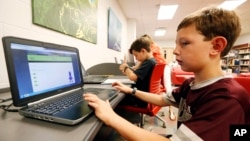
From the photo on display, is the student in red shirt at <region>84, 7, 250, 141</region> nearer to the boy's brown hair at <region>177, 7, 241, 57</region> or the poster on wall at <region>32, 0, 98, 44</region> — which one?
the boy's brown hair at <region>177, 7, 241, 57</region>

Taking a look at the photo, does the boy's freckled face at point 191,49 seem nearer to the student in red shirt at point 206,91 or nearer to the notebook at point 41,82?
the student in red shirt at point 206,91

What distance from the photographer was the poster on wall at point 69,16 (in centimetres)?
121

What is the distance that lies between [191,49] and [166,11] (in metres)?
4.54

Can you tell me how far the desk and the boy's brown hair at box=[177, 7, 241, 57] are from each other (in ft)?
1.75

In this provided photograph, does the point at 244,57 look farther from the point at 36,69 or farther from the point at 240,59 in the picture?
the point at 36,69

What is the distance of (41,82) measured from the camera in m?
0.70

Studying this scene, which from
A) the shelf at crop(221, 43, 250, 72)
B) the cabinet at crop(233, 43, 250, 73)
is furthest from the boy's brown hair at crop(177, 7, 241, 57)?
the cabinet at crop(233, 43, 250, 73)

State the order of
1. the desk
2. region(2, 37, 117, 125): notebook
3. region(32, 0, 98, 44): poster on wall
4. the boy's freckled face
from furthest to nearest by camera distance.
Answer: region(32, 0, 98, 44): poster on wall, the boy's freckled face, region(2, 37, 117, 125): notebook, the desk

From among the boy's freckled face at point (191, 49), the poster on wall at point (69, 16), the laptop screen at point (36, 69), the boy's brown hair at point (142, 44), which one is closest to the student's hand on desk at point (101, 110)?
the laptop screen at point (36, 69)

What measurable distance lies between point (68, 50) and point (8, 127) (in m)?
0.54

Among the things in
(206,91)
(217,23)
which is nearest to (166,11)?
(217,23)

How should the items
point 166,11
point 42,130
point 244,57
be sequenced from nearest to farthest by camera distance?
point 42,130, point 166,11, point 244,57

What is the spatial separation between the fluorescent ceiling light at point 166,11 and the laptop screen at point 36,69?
4.06m

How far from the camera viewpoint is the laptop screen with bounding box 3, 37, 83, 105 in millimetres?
568
